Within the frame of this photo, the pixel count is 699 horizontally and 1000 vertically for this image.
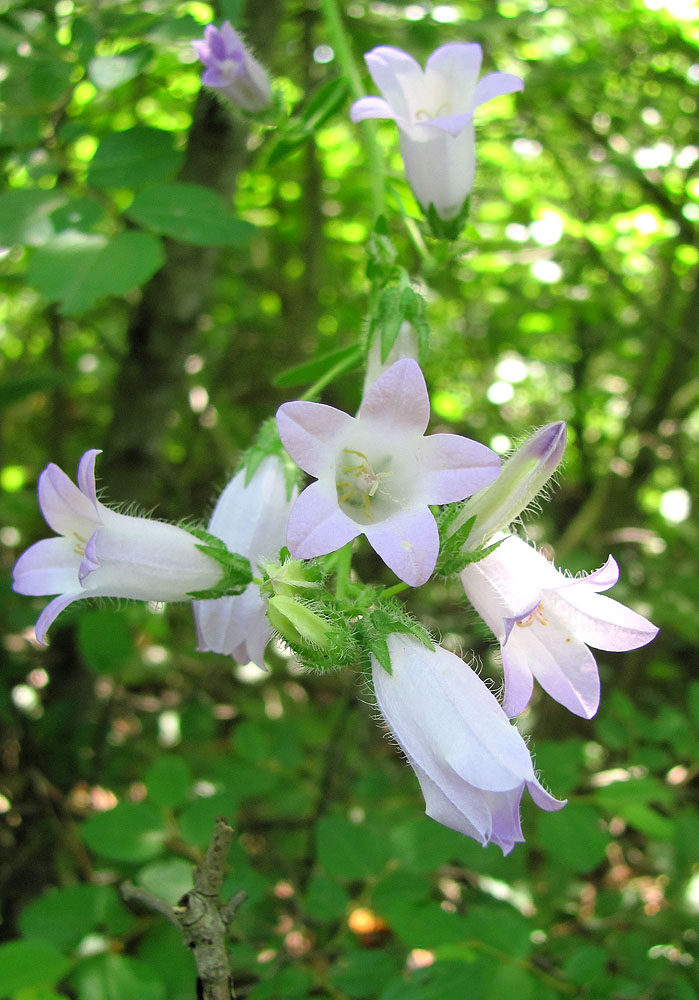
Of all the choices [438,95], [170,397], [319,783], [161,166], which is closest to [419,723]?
[438,95]

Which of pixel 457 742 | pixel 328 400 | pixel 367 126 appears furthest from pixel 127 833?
pixel 328 400

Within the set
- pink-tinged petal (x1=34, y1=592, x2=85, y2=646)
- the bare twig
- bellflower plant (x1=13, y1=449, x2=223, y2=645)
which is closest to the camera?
the bare twig

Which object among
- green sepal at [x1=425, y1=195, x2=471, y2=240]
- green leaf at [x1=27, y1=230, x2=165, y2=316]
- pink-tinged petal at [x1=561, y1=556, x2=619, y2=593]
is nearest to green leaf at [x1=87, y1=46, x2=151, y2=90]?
green leaf at [x1=27, y1=230, x2=165, y2=316]

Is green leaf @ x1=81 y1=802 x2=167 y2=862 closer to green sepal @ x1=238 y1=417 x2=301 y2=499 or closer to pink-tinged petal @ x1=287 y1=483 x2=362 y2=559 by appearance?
green sepal @ x1=238 y1=417 x2=301 y2=499

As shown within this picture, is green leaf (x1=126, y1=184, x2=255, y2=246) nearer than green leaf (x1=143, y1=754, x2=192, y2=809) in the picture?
Yes

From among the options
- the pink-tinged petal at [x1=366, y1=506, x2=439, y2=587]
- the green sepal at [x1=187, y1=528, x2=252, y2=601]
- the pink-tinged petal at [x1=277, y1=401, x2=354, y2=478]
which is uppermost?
the pink-tinged petal at [x1=277, y1=401, x2=354, y2=478]

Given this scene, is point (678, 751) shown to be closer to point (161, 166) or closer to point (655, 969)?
point (655, 969)

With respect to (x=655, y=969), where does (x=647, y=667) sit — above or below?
below
